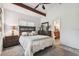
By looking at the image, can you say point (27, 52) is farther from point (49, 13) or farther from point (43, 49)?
point (49, 13)

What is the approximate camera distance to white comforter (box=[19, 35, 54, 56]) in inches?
67.6

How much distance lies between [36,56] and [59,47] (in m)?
0.60

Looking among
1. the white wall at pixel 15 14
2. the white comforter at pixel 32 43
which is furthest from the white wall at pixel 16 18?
the white comforter at pixel 32 43

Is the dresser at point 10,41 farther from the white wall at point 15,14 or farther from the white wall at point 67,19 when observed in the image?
the white wall at point 67,19

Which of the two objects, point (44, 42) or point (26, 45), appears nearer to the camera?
point (26, 45)

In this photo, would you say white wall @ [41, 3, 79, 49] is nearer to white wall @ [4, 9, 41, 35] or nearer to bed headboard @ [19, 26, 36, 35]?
white wall @ [4, 9, 41, 35]

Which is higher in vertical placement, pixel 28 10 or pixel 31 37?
pixel 28 10

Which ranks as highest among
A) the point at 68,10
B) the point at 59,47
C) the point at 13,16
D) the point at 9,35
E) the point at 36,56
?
the point at 68,10

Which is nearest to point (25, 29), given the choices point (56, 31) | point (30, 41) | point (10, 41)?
point (30, 41)

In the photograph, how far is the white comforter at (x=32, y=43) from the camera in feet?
5.63

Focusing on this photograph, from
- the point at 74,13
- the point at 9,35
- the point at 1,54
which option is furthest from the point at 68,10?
the point at 1,54

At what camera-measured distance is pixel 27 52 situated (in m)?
1.65

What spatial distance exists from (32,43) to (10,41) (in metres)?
0.53

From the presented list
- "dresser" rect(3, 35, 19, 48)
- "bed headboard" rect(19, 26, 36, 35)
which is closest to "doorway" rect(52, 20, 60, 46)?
"bed headboard" rect(19, 26, 36, 35)
